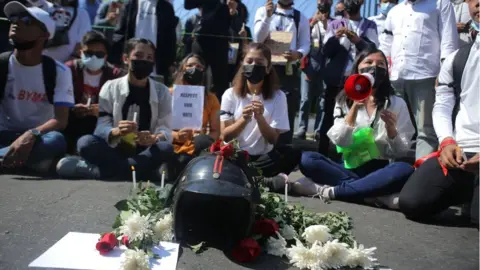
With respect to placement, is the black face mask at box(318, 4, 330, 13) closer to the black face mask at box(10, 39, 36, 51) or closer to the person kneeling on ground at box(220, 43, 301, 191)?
the person kneeling on ground at box(220, 43, 301, 191)

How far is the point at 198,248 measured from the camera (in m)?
2.70

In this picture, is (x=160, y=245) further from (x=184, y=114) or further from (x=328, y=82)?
(x=328, y=82)

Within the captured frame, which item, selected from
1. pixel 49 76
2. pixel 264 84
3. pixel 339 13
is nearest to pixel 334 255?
pixel 264 84

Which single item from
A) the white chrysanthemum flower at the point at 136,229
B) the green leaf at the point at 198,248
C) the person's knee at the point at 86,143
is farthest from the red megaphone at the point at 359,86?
the person's knee at the point at 86,143

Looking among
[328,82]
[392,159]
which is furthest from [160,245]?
[328,82]

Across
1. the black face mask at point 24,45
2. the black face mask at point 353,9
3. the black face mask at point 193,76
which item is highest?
the black face mask at point 353,9

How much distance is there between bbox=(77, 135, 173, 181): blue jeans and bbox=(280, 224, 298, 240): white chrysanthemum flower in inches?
79.3

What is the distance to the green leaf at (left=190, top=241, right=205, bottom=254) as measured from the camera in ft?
8.84

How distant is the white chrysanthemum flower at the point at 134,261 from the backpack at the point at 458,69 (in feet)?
8.34

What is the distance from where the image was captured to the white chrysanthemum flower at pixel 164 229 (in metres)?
2.67

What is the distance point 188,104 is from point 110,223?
1.62m

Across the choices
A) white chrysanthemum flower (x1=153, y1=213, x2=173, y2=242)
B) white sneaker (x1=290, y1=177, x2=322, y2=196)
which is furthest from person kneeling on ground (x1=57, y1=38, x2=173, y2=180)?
white chrysanthemum flower (x1=153, y1=213, x2=173, y2=242)

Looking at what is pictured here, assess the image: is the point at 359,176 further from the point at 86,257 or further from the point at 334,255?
the point at 86,257

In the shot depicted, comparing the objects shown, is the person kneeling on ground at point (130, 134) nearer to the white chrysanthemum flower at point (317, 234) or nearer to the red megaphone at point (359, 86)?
the red megaphone at point (359, 86)
